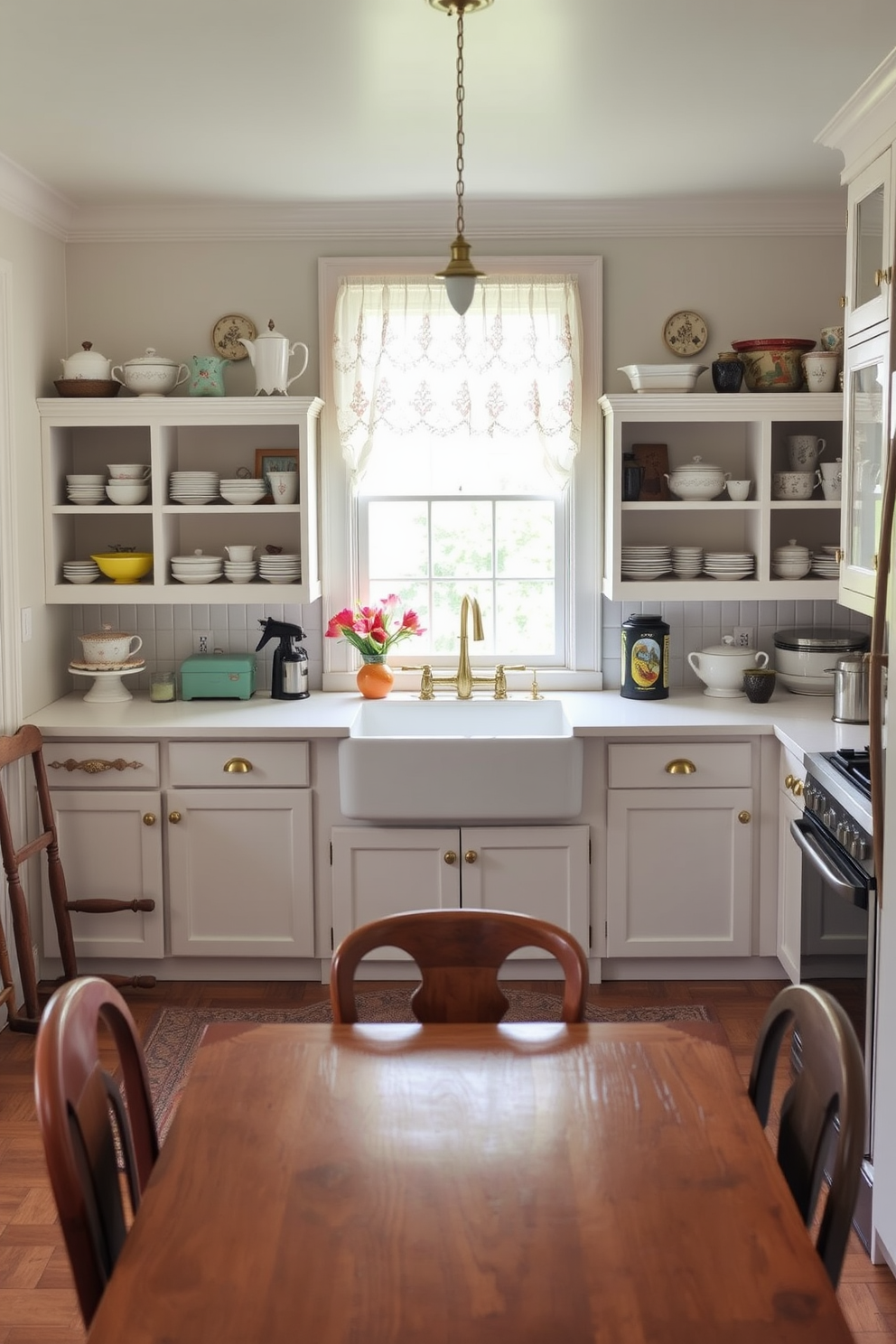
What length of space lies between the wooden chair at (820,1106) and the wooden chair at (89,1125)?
0.82 m

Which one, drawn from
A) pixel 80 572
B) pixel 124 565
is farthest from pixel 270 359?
pixel 80 572

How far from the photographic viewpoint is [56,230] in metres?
4.25

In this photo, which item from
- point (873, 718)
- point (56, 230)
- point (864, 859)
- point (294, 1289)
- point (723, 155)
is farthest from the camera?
point (56, 230)

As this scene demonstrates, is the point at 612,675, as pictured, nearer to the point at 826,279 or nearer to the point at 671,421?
the point at 671,421

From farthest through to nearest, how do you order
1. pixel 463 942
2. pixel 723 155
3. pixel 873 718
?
pixel 723 155, pixel 873 718, pixel 463 942

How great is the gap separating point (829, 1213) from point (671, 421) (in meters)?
3.26

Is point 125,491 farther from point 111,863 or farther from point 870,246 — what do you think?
point 870,246

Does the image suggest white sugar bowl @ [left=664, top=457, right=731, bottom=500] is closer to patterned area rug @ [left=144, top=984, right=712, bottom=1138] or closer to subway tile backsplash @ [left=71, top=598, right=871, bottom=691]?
subway tile backsplash @ [left=71, top=598, right=871, bottom=691]

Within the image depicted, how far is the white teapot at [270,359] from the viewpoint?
4.16m

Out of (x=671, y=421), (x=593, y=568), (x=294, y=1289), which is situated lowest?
(x=294, y=1289)

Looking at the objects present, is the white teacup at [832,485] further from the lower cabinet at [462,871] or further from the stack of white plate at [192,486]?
the stack of white plate at [192,486]

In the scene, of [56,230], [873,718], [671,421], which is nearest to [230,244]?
[56,230]

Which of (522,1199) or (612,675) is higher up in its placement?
(612,675)

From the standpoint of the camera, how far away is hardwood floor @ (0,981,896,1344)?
2465 mm
